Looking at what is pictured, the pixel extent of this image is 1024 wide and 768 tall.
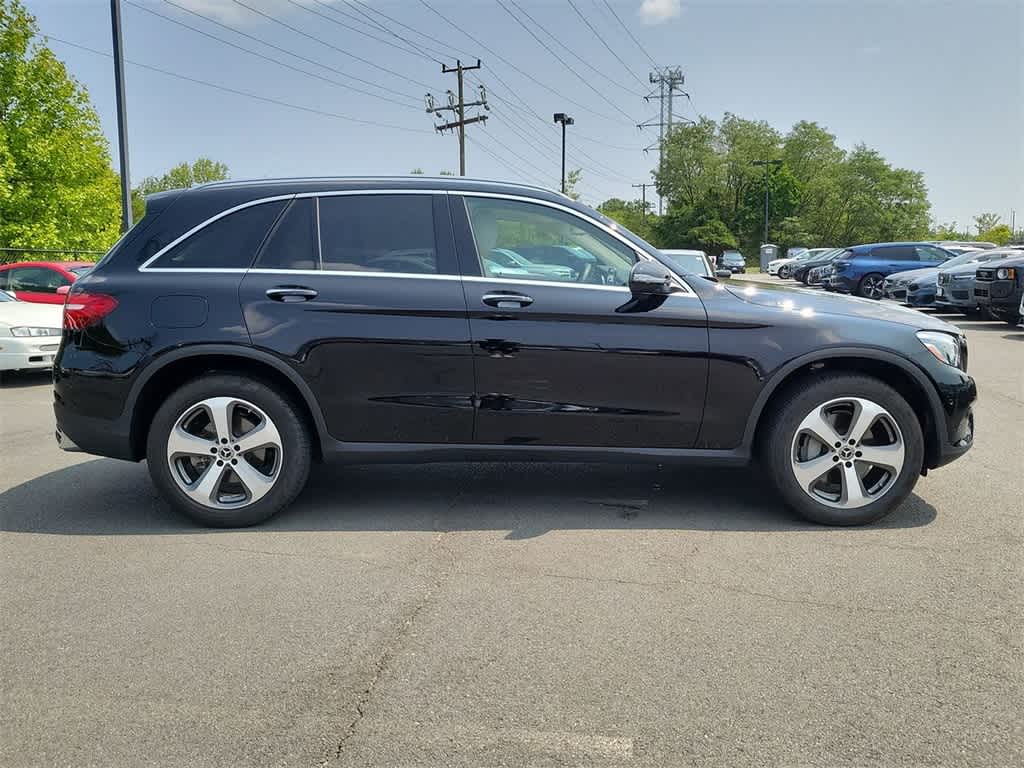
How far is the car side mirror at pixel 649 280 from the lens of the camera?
173 inches

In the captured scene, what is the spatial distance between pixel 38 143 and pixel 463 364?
27589 millimetres

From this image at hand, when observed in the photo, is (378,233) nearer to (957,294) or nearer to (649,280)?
(649,280)

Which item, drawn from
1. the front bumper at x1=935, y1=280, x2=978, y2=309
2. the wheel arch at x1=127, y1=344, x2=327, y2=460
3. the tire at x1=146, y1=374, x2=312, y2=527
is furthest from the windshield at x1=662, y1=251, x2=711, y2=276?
the tire at x1=146, y1=374, x2=312, y2=527

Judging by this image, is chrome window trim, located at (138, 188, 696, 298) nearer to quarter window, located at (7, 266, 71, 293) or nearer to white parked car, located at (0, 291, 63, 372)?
white parked car, located at (0, 291, 63, 372)

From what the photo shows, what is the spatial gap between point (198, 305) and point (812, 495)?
11.0ft

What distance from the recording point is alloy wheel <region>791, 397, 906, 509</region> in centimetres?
454

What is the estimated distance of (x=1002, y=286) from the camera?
15.1m

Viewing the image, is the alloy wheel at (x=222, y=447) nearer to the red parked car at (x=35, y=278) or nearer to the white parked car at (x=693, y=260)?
the white parked car at (x=693, y=260)

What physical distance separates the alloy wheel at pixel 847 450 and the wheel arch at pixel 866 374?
205 mm

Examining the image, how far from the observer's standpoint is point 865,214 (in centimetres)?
8112

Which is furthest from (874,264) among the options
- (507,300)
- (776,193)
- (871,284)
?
(776,193)

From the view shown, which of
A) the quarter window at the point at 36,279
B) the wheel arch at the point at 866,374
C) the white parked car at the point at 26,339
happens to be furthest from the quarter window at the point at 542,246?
the quarter window at the point at 36,279

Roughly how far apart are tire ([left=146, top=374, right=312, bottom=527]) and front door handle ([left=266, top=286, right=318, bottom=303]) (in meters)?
0.46

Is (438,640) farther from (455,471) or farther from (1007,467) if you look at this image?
(1007,467)
